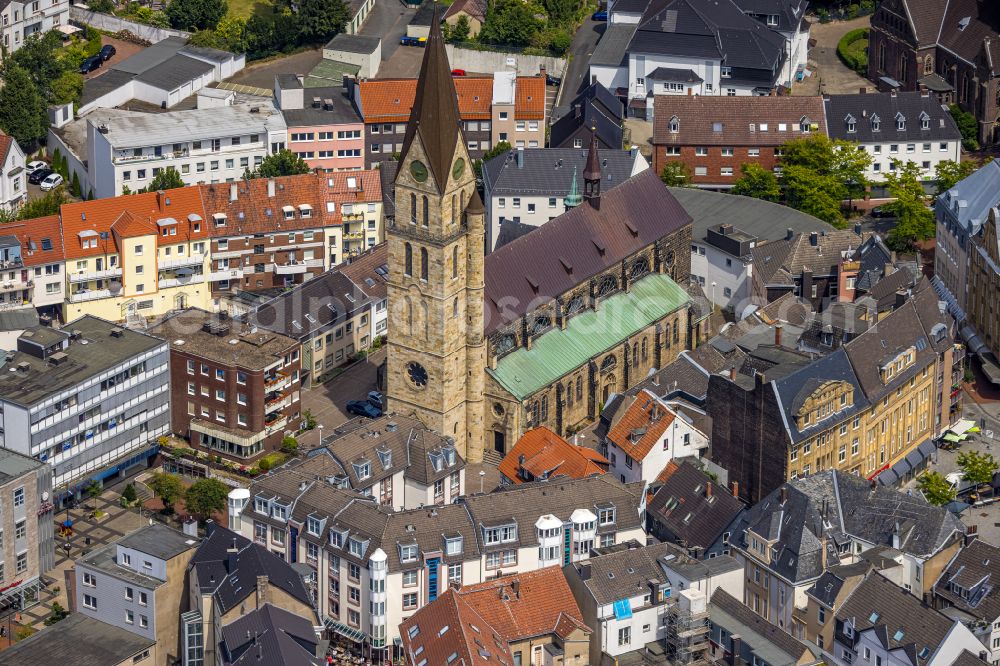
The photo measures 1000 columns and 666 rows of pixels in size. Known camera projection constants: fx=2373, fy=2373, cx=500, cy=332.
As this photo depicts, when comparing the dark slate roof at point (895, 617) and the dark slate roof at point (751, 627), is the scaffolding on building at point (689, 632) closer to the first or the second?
the dark slate roof at point (751, 627)

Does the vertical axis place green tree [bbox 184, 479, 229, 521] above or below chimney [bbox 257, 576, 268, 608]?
below

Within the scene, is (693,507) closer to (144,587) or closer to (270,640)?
(270,640)

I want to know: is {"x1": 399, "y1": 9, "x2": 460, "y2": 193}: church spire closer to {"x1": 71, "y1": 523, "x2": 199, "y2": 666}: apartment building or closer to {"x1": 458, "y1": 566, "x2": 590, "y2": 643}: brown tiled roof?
{"x1": 458, "y1": 566, "x2": 590, "y2": 643}: brown tiled roof

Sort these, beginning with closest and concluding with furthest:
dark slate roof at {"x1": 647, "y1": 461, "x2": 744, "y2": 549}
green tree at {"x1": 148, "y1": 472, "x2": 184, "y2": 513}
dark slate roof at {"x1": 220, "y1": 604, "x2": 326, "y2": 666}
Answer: dark slate roof at {"x1": 220, "y1": 604, "x2": 326, "y2": 666} → dark slate roof at {"x1": 647, "y1": 461, "x2": 744, "y2": 549} → green tree at {"x1": 148, "y1": 472, "x2": 184, "y2": 513}

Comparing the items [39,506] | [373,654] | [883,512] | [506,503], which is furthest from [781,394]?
[39,506]

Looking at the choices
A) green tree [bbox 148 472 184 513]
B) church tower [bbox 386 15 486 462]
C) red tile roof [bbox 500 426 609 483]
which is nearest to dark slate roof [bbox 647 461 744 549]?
red tile roof [bbox 500 426 609 483]

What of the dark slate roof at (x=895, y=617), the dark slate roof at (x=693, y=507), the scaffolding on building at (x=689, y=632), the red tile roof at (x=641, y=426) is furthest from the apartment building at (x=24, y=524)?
the dark slate roof at (x=895, y=617)

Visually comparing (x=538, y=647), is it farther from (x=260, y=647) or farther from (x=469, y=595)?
(x=260, y=647)
